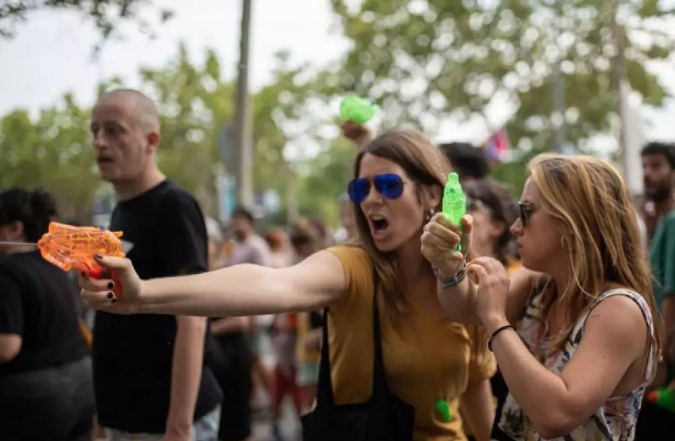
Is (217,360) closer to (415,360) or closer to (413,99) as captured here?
(415,360)

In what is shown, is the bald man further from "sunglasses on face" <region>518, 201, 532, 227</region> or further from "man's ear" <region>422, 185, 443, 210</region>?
"sunglasses on face" <region>518, 201, 532, 227</region>

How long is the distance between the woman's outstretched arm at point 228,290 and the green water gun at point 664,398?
213cm

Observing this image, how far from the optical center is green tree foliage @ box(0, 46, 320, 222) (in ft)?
10.5

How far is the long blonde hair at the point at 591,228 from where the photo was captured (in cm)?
225

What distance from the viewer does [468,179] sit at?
429 centimetres

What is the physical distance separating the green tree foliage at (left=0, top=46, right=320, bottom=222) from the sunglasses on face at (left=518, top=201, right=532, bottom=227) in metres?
1.97

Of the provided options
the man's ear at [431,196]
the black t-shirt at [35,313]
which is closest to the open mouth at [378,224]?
the man's ear at [431,196]

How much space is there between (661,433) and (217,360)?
10.9 feet

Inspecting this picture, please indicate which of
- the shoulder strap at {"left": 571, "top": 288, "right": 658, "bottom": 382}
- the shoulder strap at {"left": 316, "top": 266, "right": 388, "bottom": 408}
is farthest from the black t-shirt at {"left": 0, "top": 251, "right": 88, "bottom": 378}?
the shoulder strap at {"left": 571, "top": 288, "right": 658, "bottom": 382}

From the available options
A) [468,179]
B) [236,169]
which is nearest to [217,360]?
[236,169]

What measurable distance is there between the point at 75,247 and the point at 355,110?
5.32ft

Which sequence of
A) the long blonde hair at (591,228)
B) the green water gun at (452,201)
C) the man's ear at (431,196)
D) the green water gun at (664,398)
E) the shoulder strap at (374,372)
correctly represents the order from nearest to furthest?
the green water gun at (452,201), the long blonde hair at (591,228), the shoulder strap at (374,372), the man's ear at (431,196), the green water gun at (664,398)

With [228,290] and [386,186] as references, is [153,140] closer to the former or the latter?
[386,186]

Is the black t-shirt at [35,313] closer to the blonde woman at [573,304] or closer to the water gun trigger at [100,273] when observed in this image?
the water gun trigger at [100,273]
